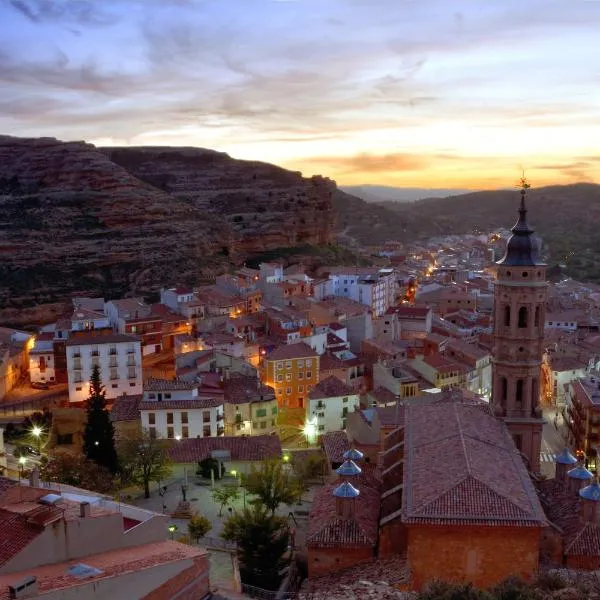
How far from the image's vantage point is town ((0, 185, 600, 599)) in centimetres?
1725

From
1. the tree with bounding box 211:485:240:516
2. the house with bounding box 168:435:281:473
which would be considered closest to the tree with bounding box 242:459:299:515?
the tree with bounding box 211:485:240:516

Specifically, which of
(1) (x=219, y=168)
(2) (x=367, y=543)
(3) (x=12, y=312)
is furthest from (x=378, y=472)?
(1) (x=219, y=168)

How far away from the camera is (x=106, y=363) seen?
47469 mm

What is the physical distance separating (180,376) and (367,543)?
2698 cm

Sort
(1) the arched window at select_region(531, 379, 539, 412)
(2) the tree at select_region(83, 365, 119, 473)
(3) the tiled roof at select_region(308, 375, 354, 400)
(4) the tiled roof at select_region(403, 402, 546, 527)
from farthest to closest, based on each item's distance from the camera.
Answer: (3) the tiled roof at select_region(308, 375, 354, 400), (2) the tree at select_region(83, 365, 119, 473), (1) the arched window at select_region(531, 379, 539, 412), (4) the tiled roof at select_region(403, 402, 546, 527)

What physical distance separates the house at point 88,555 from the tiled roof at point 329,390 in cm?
2498

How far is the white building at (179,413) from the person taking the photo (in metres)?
38.2

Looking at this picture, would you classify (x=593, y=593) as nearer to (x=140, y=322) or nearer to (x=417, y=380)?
(x=417, y=380)

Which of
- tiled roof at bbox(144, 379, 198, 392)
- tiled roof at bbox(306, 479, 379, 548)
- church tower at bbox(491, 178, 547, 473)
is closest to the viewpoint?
tiled roof at bbox(306, 479, 379, 548)

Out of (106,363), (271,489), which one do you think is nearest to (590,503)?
(271,489)

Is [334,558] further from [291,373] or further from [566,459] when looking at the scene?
[291,373]

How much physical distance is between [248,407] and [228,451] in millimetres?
7903

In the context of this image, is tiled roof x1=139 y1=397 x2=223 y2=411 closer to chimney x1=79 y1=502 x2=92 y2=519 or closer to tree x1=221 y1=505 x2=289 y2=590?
tree x1=221 y1=505 x2=289 y2=590

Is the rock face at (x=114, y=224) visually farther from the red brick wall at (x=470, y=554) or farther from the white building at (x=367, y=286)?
the red brick wall at (x=470, y=554)
